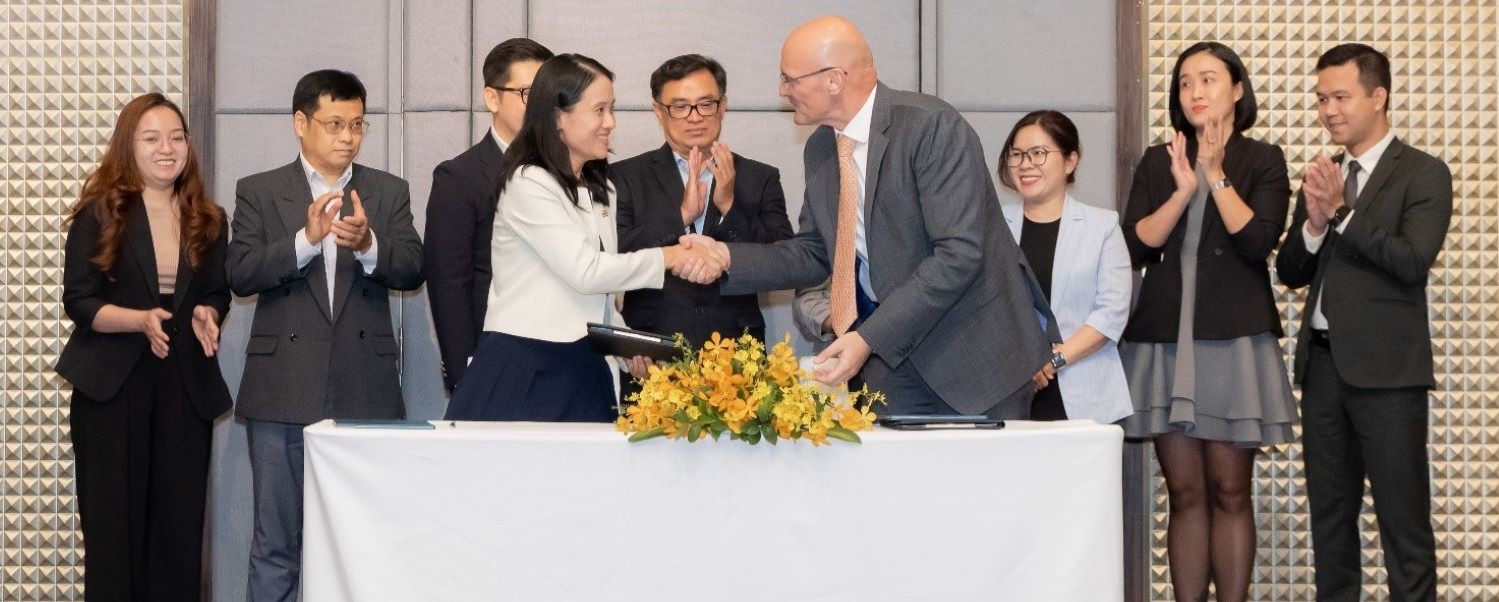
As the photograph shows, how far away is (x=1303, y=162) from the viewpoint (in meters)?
5.14

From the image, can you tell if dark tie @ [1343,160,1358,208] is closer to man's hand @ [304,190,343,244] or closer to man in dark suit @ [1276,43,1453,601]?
man in dark suit @ [1276,43,1453,601]

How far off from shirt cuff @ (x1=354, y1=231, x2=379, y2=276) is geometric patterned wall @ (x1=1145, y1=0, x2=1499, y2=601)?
2758 mm

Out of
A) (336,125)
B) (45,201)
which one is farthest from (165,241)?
(45,201)

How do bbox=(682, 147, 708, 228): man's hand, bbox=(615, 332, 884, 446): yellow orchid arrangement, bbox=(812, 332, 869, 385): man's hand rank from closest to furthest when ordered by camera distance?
bbox=(615, 332, 884, 446): yellow orchid arrangement < bbox=(812, 332, 869, 385): man's hand < bbox=(682, 147, 708, 228): man's hand

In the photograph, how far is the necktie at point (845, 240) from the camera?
11.4 feet

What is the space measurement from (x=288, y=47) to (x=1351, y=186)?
3.64 m

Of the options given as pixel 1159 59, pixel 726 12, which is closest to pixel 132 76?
pixel 726 12

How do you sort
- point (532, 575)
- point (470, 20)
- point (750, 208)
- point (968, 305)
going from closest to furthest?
point (532, 575), point (968, 305), point (750, 208), point (470, 20)

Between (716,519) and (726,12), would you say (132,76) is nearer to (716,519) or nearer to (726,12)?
(726,12)

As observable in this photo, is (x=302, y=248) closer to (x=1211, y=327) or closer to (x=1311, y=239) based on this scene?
(x=1211, y=327)

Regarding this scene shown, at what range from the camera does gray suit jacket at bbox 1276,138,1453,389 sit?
4.22 m

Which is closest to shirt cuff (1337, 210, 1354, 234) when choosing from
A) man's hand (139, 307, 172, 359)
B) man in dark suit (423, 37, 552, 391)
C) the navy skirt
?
the navy skirt

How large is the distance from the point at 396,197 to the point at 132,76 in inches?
54.5

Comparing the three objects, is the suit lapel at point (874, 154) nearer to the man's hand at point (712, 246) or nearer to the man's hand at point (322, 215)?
the man's hand at point (712, 246)
